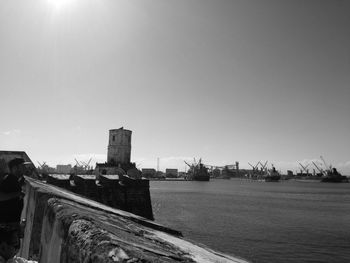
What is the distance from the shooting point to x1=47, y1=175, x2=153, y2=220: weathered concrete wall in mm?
22656

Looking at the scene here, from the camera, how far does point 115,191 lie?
24.7 meters

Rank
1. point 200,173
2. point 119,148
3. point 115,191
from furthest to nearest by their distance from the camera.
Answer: point 200,173 → point 119,148 → point 115,191

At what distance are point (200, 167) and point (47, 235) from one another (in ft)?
588

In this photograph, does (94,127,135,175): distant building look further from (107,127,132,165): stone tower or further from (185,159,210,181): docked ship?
(185,159,210,181): docked ship

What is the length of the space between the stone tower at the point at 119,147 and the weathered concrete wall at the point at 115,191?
34811 millimetres

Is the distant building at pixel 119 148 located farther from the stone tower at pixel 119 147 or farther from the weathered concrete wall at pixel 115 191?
the weathered concrete wall at pixel 115 191

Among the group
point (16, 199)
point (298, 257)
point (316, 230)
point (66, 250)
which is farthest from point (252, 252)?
point (66, 250)

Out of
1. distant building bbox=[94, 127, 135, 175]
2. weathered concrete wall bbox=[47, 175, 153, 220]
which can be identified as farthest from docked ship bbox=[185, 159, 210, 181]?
weathered concrete wall bbox=[47, 175, 153, 220]

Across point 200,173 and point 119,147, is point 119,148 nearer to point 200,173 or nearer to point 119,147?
point 119,147

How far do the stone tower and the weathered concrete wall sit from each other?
34.8m

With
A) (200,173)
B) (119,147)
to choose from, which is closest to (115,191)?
(119,147)

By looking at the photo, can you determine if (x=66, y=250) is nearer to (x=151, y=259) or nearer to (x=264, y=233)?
(x=151, y=259)

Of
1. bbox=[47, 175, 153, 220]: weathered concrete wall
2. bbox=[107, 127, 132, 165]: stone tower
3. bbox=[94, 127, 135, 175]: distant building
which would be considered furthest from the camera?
bbox=[107, 127, 132, 165]: stone tower

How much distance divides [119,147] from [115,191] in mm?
37460
